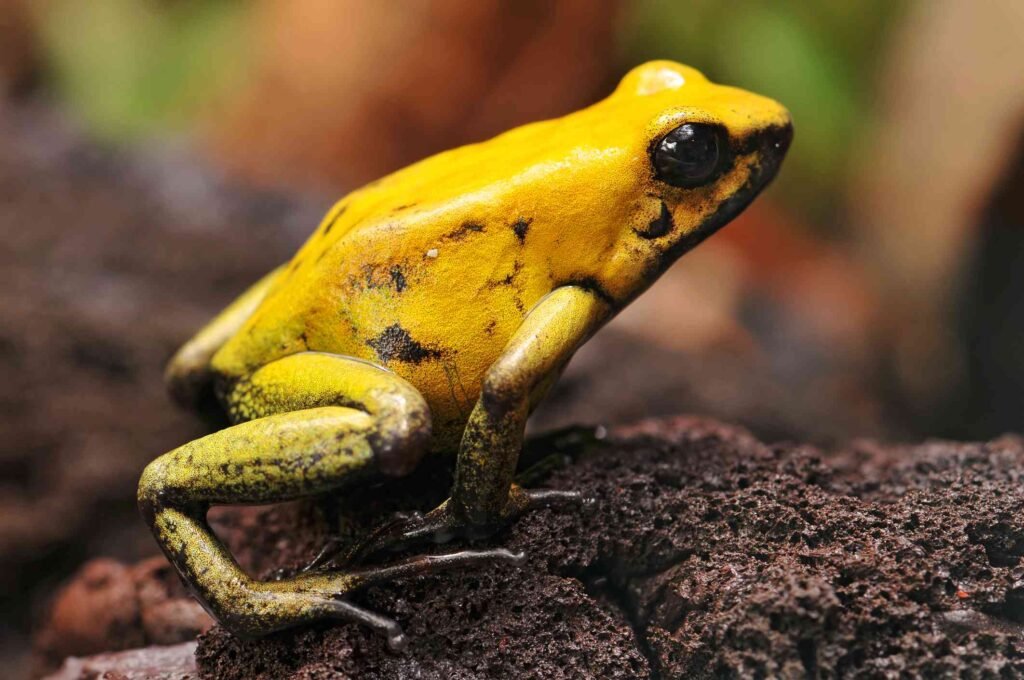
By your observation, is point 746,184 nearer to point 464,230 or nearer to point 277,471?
point 464,230

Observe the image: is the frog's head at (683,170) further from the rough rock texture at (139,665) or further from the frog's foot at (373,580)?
the rough rock texture at (139,665)

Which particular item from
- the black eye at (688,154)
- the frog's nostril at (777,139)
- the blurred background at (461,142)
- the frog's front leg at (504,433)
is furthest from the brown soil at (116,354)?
the frog's nostril at (777,139)

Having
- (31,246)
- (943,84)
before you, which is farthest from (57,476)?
(943,84)

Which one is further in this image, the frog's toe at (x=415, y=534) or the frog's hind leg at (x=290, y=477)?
the frog's toe at (x=415, y=534)

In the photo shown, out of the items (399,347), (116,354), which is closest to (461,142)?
(116,354)

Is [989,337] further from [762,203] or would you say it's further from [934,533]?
[934,533]

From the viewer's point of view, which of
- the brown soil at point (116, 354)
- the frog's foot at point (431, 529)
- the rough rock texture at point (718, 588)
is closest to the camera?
the rough rock texture at point (718, 588)

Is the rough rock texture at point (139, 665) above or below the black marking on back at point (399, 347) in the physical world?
below

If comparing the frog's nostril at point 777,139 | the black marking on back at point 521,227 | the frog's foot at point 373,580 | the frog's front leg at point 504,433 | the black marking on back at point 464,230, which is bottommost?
the frog's foot at point 373,580
